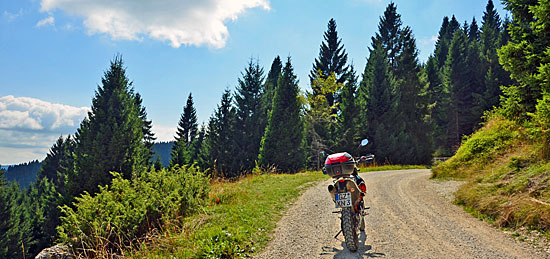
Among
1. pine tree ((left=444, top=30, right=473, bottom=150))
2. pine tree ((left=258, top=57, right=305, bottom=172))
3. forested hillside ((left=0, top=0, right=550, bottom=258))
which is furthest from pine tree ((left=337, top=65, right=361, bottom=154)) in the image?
pine tree ((left=444, top=30, right=473, bottom=150))

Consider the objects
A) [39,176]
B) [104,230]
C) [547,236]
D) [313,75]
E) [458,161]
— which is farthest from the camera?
[39,176]

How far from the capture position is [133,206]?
23.0 feet

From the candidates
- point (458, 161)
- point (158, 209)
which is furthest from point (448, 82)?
point (158, 209)

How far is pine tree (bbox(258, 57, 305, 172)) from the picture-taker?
78.9 feet

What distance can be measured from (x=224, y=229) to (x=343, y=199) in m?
2.56

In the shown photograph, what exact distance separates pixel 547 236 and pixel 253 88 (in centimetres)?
3395

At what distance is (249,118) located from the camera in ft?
117

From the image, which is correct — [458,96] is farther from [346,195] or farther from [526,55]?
[346,195]

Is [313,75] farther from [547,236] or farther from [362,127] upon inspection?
[547,236]

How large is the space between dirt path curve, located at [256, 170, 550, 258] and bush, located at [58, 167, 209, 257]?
9.42 feet

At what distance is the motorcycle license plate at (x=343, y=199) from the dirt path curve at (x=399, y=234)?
86 centimetres

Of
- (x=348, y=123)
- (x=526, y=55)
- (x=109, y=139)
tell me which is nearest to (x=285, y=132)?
(x=348, y=123)

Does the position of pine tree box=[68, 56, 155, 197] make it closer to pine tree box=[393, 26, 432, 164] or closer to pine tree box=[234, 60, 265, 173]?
pine tree box=[234, 60, 265, 173]

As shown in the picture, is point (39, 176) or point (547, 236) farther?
point (39, 176)
